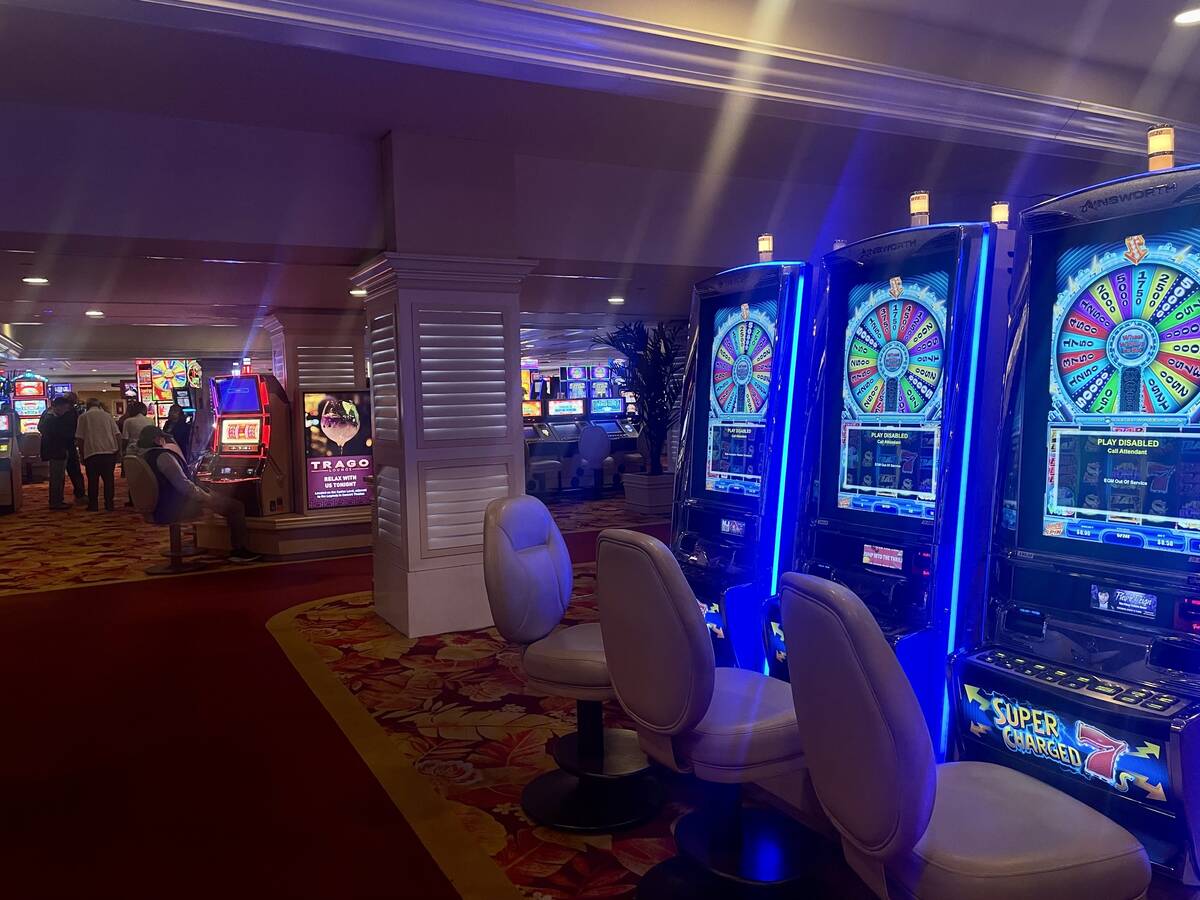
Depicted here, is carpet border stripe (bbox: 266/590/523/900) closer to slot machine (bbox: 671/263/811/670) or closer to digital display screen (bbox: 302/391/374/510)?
slot machine (bbox: 671/263/811/670)

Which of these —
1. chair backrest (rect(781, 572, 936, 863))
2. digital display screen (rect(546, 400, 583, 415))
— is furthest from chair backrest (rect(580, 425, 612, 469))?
chair backrest (rect(781, 572, 936, 863))

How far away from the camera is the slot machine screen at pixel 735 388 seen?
262 cm

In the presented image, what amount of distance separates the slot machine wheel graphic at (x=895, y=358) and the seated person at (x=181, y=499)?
5.35 meters

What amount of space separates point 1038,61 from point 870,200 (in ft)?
5.34

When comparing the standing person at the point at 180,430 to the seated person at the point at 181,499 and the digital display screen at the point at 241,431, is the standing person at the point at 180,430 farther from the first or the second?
the seated person at the point at 181,499

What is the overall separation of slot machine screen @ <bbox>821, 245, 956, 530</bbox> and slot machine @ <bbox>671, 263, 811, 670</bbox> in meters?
0.21

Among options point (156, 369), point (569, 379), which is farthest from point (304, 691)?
point (156, 369)

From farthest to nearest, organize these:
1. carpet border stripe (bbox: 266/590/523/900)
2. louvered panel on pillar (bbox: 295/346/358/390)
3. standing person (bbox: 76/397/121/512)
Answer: standing person (bbox: 76/397/121/512), louvered panel on pillar (bbox: 295/346/358/390), carpet border stripe (bbox: 266/590/523/900)

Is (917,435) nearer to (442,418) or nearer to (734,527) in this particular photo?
(734,527)

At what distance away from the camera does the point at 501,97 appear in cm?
362

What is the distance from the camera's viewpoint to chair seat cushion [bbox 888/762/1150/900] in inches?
50.6

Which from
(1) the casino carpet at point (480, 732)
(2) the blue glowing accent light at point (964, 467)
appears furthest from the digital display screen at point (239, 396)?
(2) the blue glowing accent light at point (964, 467)

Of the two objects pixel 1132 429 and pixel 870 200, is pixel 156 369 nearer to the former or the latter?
pixel 870 200

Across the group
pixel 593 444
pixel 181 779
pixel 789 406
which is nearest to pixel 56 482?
pixel 593 444
